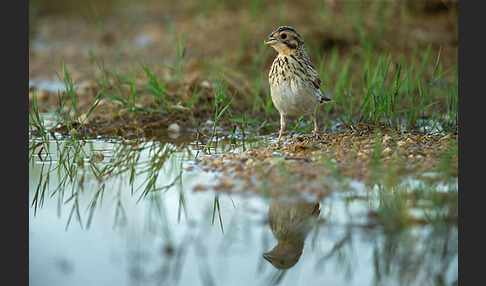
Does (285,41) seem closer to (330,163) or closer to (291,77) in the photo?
(291,77)

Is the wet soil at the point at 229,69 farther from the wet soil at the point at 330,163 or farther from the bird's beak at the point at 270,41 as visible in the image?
the bird's beak at the point at 270,41

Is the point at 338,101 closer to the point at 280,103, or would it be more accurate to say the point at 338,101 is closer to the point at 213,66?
the point at 280,103

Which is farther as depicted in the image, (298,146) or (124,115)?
(124,115)

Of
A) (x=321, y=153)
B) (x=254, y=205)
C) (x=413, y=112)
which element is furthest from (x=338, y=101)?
(x=254, y=205)

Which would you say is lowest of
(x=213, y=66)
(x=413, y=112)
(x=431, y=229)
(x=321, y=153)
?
(x=431, y=229)

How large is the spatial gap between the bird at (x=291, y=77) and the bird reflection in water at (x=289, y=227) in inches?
60.2

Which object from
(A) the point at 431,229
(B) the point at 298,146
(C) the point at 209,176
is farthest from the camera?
(B) the point at 298,146

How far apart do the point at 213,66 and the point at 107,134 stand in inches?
75.1

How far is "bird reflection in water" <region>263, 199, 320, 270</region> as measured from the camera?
3.20 metres

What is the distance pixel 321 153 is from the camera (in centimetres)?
475

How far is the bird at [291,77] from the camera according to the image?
203 inches

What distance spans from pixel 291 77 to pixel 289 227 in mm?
1962

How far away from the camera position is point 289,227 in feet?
11.6

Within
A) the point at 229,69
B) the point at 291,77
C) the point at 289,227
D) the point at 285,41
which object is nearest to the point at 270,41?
the point at 285,41
